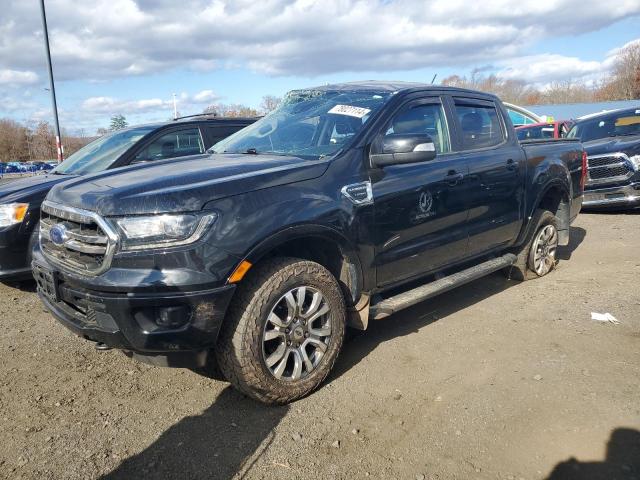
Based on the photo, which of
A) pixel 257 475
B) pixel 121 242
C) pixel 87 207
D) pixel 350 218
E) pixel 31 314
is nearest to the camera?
pixel 257 475

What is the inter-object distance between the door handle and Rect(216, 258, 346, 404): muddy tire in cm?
138

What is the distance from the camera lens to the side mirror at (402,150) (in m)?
3.31

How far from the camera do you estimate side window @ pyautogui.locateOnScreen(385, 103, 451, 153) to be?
12.5 ft

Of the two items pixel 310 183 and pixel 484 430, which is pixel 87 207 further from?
pixel 484 430

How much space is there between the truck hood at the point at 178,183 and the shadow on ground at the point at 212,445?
49.0 inches

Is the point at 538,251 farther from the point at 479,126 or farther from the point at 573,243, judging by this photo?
the point at 573,243

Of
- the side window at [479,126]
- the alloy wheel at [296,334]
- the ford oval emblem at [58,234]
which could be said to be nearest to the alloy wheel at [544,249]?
the side window at [479,126]

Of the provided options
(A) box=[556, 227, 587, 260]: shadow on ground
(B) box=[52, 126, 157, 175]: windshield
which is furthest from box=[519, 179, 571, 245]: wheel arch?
(B) box=[52, 126, 157, 175]: windshield

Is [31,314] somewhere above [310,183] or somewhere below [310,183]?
below

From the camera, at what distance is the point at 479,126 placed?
4.60 m

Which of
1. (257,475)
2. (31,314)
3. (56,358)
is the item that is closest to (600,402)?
(257,475)

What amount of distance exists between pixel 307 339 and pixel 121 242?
1.23m

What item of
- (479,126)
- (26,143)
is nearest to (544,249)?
(479,126)

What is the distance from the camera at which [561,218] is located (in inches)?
225
